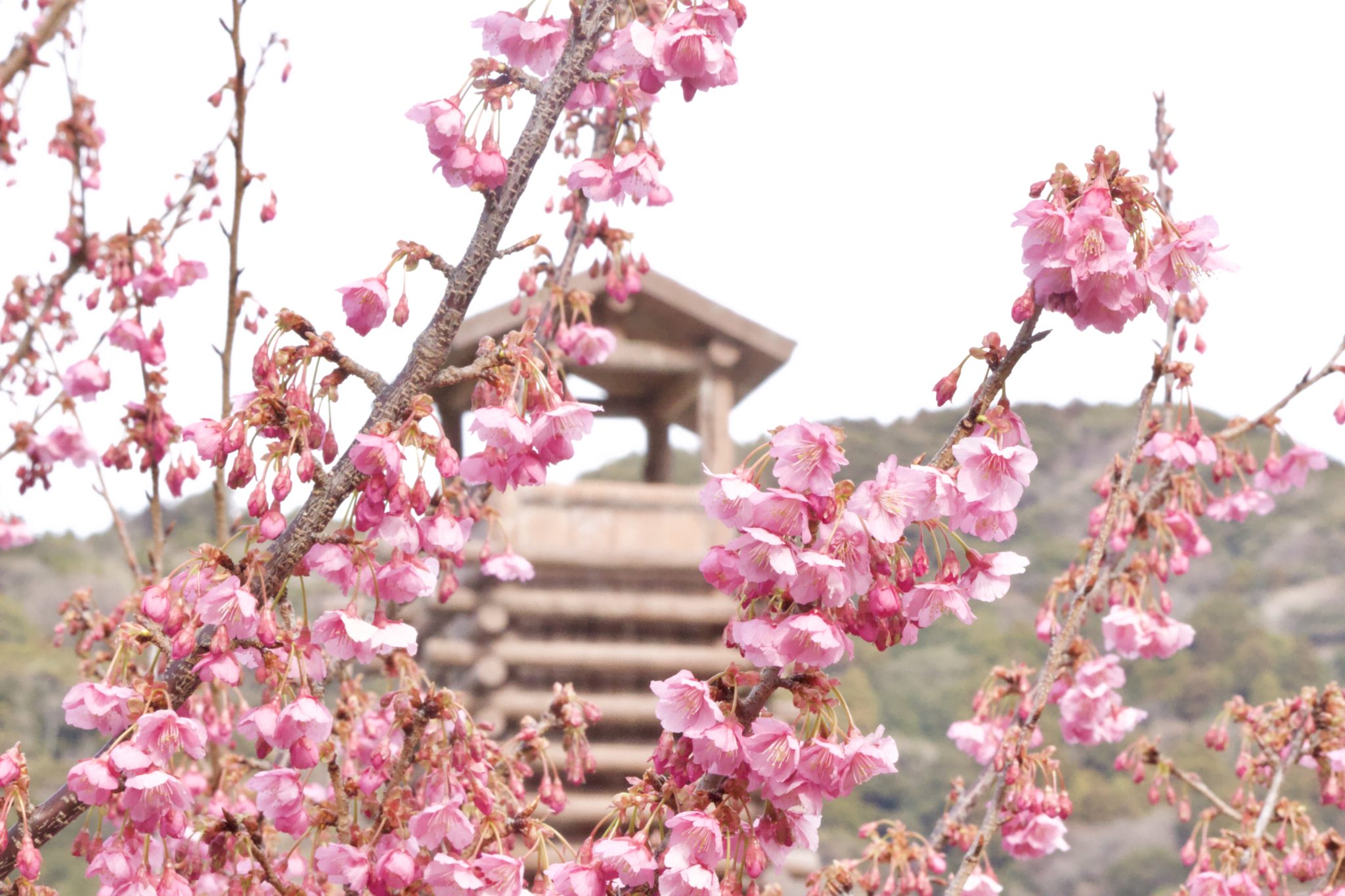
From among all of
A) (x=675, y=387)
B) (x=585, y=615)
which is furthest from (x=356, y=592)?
(x=675, y=387)

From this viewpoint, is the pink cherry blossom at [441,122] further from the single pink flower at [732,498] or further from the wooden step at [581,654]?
the wooden step at [581,654]

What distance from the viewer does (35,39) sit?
9.89 ft

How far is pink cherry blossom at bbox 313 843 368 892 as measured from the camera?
1.67m

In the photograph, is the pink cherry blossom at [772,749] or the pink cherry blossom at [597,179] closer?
the pink cherry blossom at [772,749]

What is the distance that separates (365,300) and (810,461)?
1.92 ft

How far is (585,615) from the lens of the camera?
9.00 m

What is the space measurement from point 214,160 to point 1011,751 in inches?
91.5

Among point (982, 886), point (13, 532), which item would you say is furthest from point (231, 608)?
point (13, 532)

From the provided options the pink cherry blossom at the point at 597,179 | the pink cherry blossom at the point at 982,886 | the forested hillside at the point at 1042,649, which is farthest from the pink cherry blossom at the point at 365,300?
the forested hillside at the point at 1042,649

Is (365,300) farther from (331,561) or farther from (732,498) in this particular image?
(732,498)

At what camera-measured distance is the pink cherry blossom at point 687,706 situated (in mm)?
1437

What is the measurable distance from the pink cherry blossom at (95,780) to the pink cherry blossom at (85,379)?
1.84 metres

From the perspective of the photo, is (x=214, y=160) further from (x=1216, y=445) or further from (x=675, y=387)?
(x=675, y=387)

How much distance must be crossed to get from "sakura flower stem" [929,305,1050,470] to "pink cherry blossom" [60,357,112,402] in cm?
231
